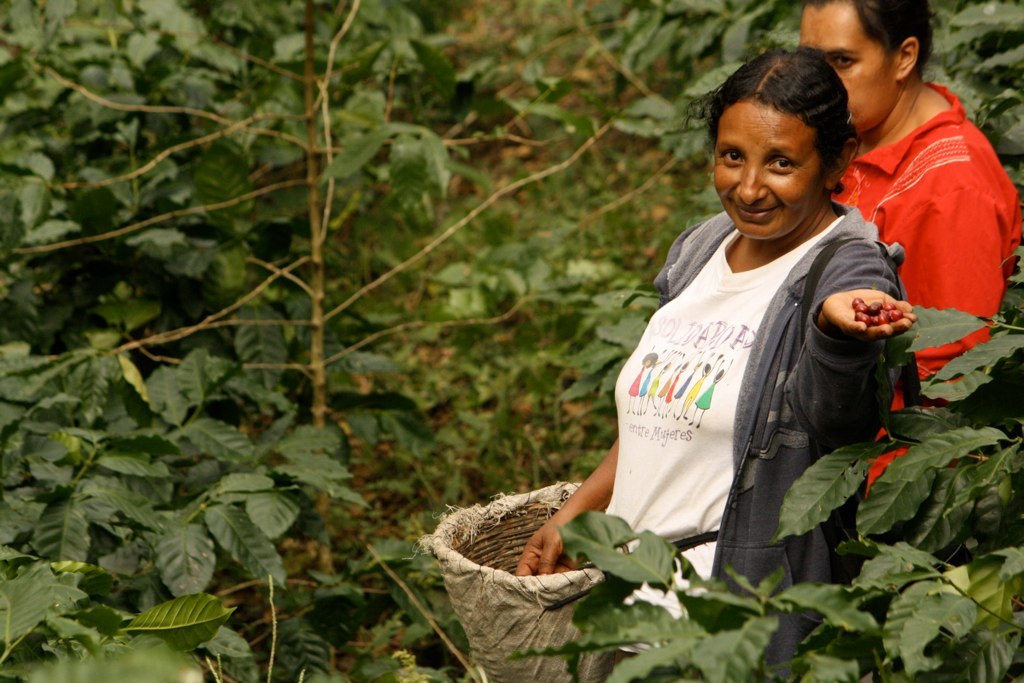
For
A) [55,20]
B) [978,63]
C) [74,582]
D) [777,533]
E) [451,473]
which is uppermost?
[978,63]

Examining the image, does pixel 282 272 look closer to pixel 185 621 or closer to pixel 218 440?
pixel 218 440

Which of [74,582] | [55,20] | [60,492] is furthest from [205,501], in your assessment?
[55,20]

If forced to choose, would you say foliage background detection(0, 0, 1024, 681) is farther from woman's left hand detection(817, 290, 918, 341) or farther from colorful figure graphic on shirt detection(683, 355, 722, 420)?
woman's left hand detection(817, 290, 918, 341)

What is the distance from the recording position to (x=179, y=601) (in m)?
1.85

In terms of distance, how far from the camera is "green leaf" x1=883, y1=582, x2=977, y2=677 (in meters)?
1.32

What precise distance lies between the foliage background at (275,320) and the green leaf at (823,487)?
91 centimetres

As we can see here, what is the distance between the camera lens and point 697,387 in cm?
173

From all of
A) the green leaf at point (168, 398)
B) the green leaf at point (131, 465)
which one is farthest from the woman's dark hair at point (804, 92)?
the green leaf at point (168, 398)

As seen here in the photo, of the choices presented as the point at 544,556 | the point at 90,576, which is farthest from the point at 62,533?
the point at 544,556

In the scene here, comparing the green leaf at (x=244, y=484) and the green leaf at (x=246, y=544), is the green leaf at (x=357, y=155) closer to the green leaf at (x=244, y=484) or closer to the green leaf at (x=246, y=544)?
the green leaf at (x=244, y=484)

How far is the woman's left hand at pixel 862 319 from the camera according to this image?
4.64ft

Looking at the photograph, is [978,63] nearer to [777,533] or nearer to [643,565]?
[777,533]

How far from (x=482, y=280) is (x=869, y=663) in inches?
99.9

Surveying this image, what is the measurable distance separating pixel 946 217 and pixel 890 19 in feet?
1.50
